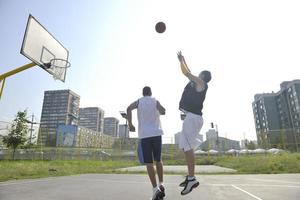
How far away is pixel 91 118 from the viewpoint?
18188 centimetres

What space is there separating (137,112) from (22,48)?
7.30 metres

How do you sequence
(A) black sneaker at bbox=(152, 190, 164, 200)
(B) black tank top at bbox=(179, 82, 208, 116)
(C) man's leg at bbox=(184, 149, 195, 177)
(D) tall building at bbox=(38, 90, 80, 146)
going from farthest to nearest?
(D) tall building at bbox=(38, 90, 80, 146) < (B) black tank top at bbox=(179, 82, 208, 116) < (C) man's leg at bbox=(184, 149, 195, 177) < (A) black sneaker at bbox=(152, 190, 164, 200)

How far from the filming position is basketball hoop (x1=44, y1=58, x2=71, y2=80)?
11776mm

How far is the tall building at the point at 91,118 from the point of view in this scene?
180 m

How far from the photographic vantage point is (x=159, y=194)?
4102 millimetres

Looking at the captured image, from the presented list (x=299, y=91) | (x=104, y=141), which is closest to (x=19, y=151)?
(x=104, y=141)

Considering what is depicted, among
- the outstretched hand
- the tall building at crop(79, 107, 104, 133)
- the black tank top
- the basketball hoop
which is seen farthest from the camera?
the tall building at crop(79, 107, 104, 133)

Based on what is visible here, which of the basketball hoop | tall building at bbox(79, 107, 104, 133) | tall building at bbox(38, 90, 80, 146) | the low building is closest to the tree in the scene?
the low building

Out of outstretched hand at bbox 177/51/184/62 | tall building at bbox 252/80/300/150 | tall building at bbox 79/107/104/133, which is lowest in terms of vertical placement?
outstretched hand at bbox 177/51/184/62

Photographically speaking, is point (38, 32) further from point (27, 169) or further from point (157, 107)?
point (157, 107)

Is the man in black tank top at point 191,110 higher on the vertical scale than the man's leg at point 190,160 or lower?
higher

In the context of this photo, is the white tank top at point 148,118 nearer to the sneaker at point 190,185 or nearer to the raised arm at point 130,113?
the raised arm at point 130,113

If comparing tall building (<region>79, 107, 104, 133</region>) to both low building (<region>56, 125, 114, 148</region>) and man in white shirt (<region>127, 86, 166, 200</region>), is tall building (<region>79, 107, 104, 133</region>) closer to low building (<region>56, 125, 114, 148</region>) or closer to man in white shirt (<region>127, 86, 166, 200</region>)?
low building (<region>56, 125, 114, 148</region>)

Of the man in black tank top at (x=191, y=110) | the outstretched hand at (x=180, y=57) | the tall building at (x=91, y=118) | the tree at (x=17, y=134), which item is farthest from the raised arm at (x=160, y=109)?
the tall building at (x=91, y=118)
